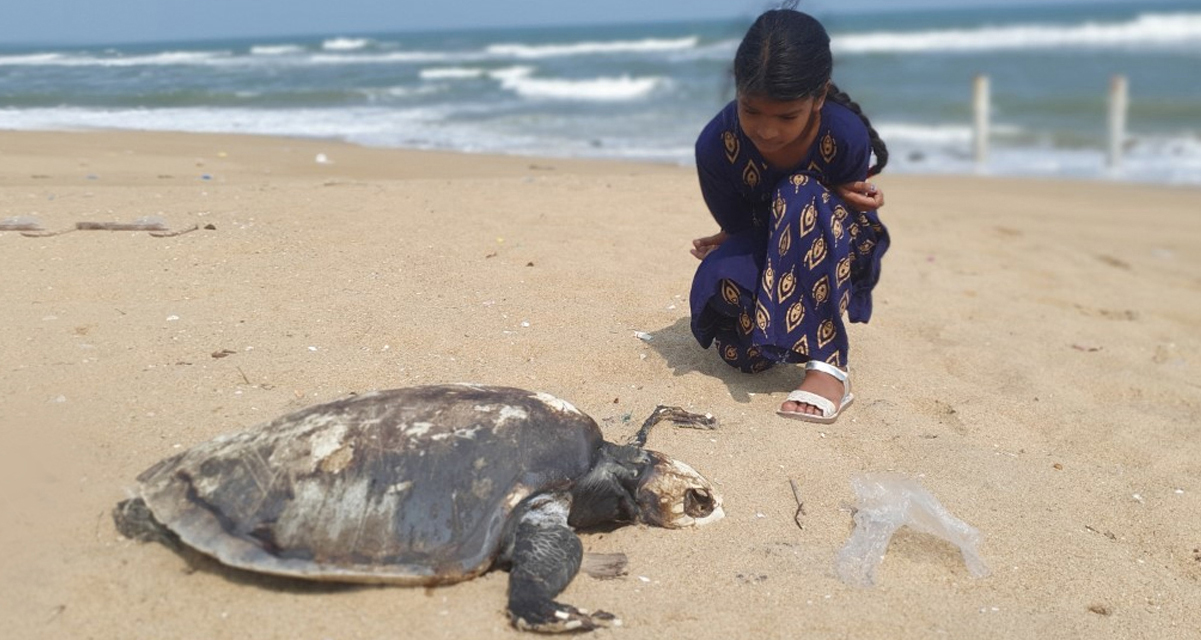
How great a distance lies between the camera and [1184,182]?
1106cm

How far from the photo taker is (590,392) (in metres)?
3.30

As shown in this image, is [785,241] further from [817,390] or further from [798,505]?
[798,505]

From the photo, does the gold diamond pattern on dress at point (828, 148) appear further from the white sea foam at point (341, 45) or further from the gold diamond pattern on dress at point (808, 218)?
the white sea foam at point (341, 45)

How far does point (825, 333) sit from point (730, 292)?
36 centimetres

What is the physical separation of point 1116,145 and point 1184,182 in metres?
1.37

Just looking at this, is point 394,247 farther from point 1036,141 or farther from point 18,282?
point 1036,141

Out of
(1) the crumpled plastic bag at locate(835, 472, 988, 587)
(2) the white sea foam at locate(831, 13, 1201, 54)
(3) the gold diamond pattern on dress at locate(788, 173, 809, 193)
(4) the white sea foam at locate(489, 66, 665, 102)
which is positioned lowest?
(2) the white sea foam at locate(831, 13, 1201, 54)

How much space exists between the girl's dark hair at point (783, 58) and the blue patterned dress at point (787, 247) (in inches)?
11.6

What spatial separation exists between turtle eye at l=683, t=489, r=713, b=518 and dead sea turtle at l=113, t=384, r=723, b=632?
212 millimetres

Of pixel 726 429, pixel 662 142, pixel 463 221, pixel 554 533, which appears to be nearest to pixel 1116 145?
pixel 662 142

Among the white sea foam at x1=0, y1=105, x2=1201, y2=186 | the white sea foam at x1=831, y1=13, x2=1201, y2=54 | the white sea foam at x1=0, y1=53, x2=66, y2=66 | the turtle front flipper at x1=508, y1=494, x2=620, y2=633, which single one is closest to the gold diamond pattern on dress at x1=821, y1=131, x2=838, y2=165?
the turtle front flipper at x1=508, y1=494, x2=620, y2=633

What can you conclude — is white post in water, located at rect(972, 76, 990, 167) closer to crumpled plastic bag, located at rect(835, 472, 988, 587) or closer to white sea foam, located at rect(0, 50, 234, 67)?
white sea foam, located at rect(0, 50, 234, 67)

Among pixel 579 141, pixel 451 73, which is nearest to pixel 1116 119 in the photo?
pixel 579 141

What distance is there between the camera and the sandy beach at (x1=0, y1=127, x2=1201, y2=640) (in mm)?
2238
